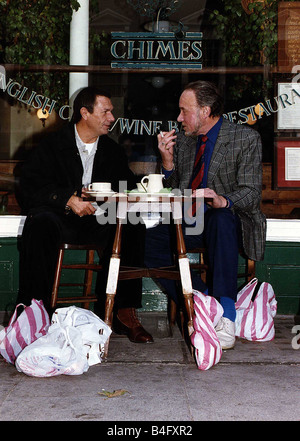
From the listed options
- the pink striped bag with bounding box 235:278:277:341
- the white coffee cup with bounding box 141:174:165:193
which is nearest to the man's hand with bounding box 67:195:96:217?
the white coffee cup with bounding box 141:174:165:193

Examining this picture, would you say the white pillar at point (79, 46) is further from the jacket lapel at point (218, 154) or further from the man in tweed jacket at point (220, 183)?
the jacket lapel at point (218, 154)

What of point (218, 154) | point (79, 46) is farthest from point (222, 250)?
point (79, 46)

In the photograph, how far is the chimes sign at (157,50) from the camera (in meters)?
4.17

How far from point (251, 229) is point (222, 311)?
66 cm

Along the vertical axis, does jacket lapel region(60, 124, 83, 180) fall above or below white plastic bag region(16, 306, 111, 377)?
above

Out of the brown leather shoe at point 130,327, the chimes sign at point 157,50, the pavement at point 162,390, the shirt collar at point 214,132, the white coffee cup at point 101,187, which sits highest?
the chimes sign at point 157,50

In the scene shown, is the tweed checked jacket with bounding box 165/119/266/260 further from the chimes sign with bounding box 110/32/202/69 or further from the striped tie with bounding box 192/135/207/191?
the chimes sign with bounding box 110/32/202/69

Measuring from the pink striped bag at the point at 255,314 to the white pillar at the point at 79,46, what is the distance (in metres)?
2.10

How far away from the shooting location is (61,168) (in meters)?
3.66

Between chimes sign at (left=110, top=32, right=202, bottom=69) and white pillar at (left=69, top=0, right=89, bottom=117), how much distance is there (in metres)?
0.25

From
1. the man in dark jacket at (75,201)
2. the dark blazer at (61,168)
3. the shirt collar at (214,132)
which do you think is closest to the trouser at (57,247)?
the man in dark jacket at (75,201)

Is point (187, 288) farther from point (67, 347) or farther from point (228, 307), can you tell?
point (67, 347)

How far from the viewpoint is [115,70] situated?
4.24 metres

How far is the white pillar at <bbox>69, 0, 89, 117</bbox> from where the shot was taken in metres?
4.30
